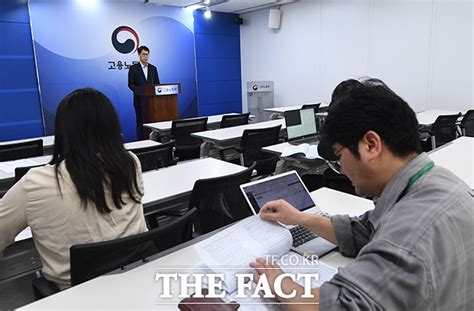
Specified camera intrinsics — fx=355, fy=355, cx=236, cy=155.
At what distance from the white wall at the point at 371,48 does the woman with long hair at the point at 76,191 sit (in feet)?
17.9

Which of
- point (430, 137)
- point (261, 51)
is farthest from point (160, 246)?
point (261, 51)

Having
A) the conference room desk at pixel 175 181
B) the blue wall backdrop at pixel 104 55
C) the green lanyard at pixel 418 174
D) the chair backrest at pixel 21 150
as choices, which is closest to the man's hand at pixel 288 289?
the green lanyard at pixel 418 174

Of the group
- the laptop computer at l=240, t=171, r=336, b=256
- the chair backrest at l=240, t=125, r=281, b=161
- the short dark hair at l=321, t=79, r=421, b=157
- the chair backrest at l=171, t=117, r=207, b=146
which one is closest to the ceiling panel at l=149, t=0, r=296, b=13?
the chair backrest at l=171, t=117, r=207, b=146

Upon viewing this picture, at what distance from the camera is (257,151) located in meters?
3.86

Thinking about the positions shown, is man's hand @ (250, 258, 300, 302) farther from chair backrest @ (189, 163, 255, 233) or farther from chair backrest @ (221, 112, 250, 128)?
chair backrest @ (221, 112, 250, 128)

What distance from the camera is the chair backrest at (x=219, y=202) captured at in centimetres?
192

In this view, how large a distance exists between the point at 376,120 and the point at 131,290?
32.7 inches

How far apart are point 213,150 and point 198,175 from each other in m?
1.77

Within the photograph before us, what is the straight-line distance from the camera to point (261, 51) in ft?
28.3

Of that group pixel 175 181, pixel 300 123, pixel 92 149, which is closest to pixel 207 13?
pixel 300 123

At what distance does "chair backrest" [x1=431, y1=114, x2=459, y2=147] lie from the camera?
3.94m

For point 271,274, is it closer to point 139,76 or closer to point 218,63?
point 139,76

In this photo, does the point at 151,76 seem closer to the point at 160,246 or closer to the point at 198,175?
the point at 198,175

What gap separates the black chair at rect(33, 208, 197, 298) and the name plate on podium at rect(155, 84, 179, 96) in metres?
4.80
